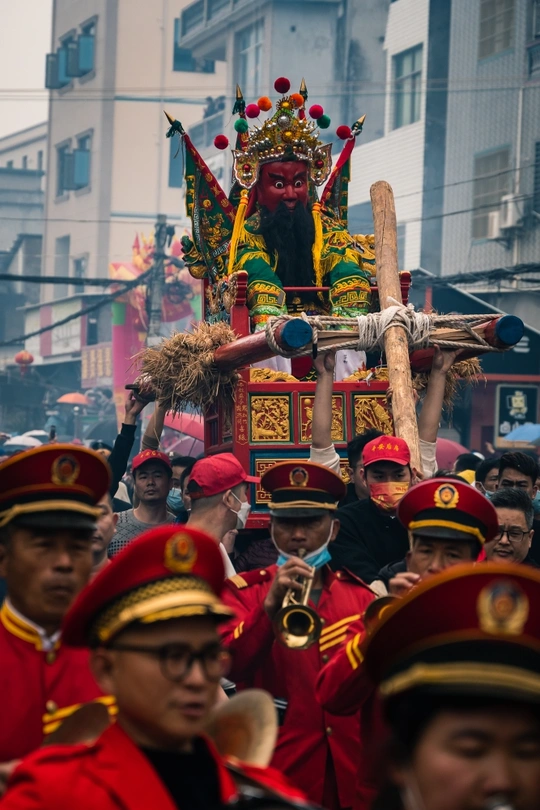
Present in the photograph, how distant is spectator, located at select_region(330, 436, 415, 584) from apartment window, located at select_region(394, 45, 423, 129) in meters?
33.7

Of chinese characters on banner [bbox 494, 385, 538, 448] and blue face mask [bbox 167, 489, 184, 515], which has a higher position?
chinese characters on banner [bbox 494, 385, 538, 448]

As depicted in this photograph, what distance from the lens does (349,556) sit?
242 inches

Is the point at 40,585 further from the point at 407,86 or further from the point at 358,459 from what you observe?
the point at 407,86

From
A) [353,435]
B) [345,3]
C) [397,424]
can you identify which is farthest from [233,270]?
[345,3]

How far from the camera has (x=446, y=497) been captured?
4578 mm

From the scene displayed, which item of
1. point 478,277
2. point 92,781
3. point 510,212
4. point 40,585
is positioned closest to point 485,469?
point 40,585

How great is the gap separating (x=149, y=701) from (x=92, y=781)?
0.58ft

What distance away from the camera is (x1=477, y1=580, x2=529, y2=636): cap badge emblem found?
227 centimetres

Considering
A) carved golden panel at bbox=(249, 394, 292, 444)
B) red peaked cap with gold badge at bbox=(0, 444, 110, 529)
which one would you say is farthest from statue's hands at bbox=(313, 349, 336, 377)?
red peaked cap with gold badge at bbox=(0, 444, 110, 529)

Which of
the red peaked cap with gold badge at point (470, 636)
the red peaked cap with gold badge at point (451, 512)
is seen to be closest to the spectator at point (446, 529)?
the red peaked cap with gold badge at point (451, 512)

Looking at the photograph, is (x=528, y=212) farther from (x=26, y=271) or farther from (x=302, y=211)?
(x=26, y=271)

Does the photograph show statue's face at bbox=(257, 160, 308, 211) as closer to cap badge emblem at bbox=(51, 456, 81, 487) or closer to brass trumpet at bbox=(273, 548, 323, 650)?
brass trumpet at bbox=(273, 548, 323, 650)

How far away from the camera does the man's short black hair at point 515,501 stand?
6.62 meters

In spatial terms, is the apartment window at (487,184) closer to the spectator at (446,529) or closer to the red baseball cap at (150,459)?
the red baseball cap at (150,459)
